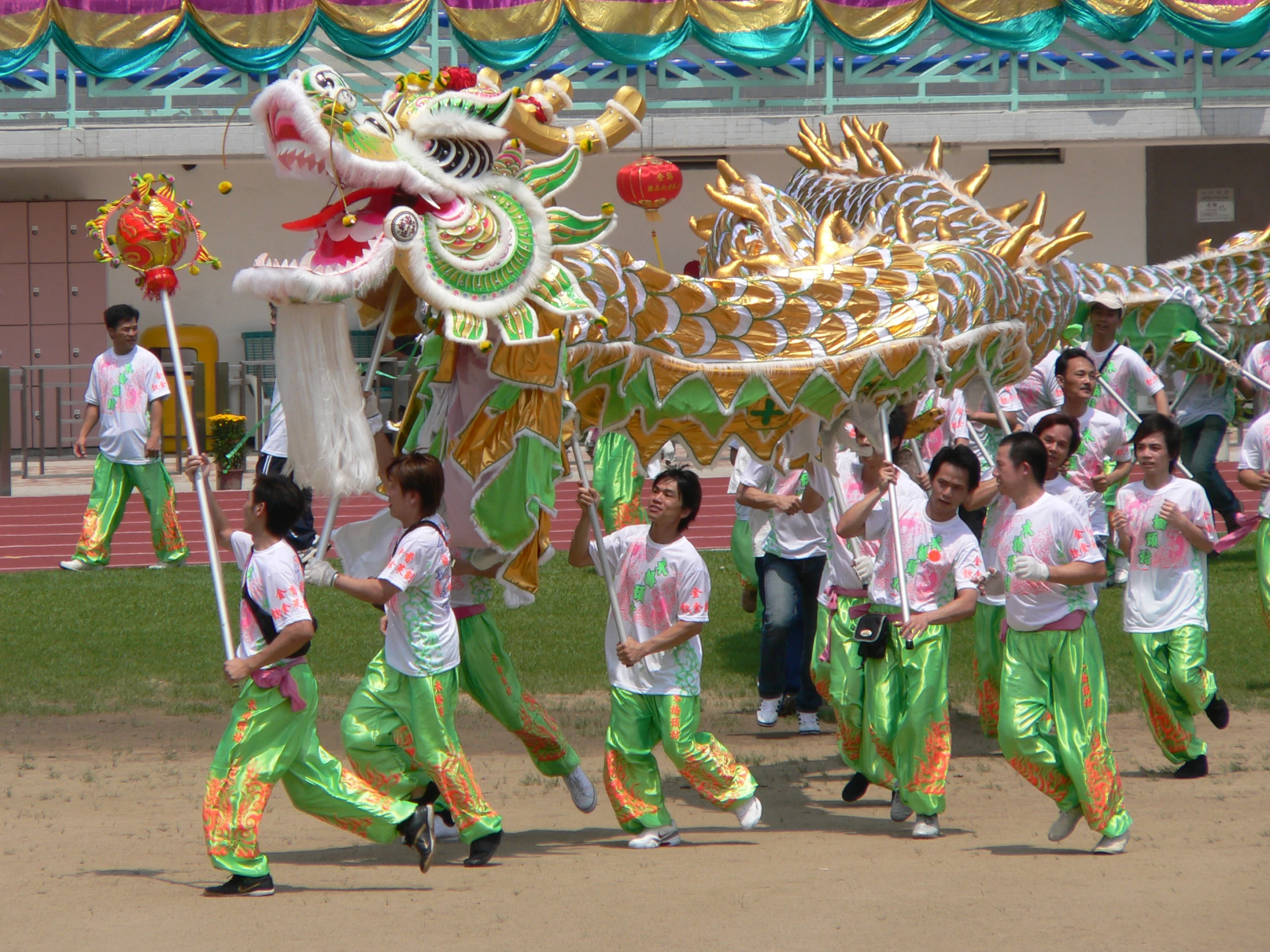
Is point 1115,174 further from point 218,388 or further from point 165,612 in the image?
point 165,612

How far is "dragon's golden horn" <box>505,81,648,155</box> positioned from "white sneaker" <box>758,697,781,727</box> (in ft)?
9.85

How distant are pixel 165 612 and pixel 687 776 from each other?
4.68 meters

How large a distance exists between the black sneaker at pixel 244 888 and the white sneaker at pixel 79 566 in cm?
600

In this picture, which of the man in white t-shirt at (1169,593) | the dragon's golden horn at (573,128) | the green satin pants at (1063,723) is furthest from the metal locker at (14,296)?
the green satin pants at (1063,723)

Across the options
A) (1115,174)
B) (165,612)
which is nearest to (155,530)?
(165,612)

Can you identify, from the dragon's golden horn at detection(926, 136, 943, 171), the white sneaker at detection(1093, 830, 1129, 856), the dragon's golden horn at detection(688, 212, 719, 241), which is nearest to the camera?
the white sneaker at detection(1093, 830, 1129, 856)

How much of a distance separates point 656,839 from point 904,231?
9.67 feet

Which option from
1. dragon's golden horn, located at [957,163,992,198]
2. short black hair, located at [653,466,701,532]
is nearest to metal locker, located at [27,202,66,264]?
dragon's golden horn, located at [957,163,992,198]

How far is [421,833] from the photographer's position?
5023 millimetres

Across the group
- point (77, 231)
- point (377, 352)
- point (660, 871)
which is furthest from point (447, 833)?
point (77, 231)

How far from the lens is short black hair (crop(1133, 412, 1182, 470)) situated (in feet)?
21.9

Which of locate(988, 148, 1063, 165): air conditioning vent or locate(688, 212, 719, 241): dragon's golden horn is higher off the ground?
locate(988, 148, 1063, 165): air conditioning vent

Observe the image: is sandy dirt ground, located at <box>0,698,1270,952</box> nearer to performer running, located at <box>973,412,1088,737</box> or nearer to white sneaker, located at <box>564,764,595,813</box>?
white sneaker, located at <box>564,764,595,813</box>

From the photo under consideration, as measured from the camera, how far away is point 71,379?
15.5m
